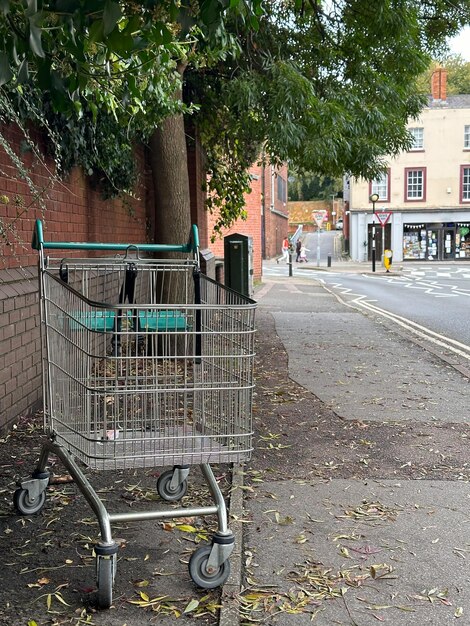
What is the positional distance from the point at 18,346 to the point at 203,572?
3.13 meters

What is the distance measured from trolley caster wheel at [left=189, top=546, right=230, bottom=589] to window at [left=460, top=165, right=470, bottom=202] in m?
47.6

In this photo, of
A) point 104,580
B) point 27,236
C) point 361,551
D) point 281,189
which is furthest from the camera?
point 281,189

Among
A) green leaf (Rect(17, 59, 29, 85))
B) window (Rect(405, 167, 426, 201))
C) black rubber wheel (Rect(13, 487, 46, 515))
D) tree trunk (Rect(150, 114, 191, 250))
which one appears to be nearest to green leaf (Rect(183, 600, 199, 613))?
black rubber wheel (Rect(13, 487, 46, 515))

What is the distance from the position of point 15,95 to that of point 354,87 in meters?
A: 6.86

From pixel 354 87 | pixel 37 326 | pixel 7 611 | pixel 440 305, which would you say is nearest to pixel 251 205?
pixel 440 305

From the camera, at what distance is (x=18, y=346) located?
226 inches

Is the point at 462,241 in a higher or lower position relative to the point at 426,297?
higher

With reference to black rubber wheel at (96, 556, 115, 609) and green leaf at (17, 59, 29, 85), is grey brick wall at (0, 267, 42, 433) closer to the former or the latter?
green leaf at (17, 59, 29, 85)

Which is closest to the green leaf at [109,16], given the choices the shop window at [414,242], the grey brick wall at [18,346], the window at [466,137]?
the grey brick wall at [18,346]

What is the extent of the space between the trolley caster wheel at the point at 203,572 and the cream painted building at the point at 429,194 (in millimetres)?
45015

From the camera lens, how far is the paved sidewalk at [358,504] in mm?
3191

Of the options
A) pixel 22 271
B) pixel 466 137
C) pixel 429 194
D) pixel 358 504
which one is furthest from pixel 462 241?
pixel 358 504

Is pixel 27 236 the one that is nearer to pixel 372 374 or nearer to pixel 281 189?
pixel 372 374

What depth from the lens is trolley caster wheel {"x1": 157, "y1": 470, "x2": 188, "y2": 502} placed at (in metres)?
4.32
